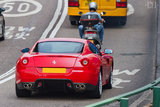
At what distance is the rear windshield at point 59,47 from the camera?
29.5 feet

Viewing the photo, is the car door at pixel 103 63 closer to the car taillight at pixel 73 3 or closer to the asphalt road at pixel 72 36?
the asphalt road at pixel 72 36

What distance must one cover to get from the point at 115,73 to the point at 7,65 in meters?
3.37

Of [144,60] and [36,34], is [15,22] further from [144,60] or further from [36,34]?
[144,60]

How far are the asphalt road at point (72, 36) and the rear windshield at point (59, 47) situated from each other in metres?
Result: 0.87

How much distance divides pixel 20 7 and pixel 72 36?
23.9 ft

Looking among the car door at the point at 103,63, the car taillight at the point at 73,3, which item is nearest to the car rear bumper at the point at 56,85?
the car door at the point at 103,63

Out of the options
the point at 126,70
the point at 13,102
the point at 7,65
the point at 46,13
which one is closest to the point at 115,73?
the point at 126,70

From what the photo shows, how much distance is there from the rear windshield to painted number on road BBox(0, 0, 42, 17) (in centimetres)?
1472

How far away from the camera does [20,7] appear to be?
2550cm

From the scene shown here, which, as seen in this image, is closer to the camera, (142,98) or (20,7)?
(142,98)

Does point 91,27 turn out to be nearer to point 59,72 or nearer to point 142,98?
point 59,72

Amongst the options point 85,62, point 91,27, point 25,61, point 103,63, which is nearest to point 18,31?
point 91,27

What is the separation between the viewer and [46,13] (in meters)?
24.1

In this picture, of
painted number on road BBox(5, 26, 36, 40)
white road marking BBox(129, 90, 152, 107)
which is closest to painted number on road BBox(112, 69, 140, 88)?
white road marking BBox(129, 90, 152, 107)
